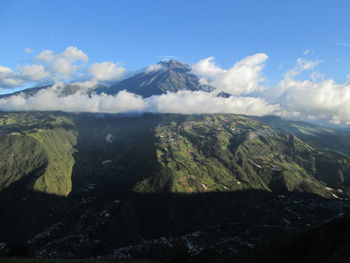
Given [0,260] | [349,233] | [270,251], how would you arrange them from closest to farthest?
1. [0,260]
2. [349,233]
3. [270,251]

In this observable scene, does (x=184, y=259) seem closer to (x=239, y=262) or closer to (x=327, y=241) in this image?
(x=239, y=262)

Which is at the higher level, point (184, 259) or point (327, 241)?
point (327, 241)

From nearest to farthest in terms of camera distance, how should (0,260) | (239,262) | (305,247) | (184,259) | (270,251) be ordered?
(0,260) < (305,247) < (270,251) < (239,262) < (184,259)

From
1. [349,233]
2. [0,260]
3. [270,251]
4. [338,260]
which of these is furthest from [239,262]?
[0,260]

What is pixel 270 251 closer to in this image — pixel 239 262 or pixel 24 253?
pixel 239 262

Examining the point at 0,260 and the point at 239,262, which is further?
the point at 239,262

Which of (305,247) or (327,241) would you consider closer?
(327,241)

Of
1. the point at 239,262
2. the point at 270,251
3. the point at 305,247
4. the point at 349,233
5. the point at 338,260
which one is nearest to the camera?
the point at 338,260

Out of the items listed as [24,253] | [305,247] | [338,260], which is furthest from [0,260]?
[24,253]

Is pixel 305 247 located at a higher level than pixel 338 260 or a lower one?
lower

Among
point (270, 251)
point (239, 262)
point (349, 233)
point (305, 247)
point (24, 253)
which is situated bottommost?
point (24, 253)
